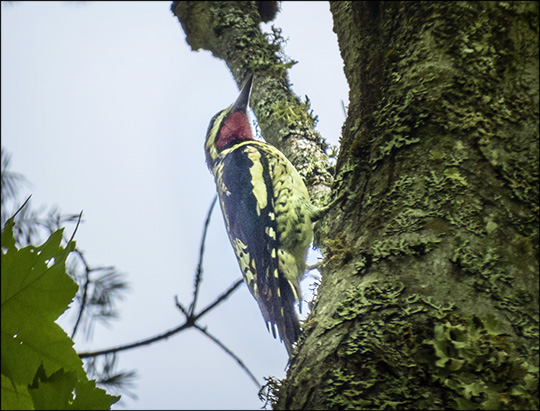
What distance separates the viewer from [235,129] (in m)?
3.08

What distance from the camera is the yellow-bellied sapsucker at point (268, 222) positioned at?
229 cm

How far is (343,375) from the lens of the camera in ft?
2.97

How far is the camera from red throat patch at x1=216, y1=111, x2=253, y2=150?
306cm

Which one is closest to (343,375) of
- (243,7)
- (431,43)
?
(431,43)

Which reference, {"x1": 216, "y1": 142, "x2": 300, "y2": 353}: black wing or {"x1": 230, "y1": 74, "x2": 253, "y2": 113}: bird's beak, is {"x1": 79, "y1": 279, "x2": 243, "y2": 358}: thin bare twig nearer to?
{"x1": 216, "y1": 142, "x2": 300, "y2": 353}: black wing

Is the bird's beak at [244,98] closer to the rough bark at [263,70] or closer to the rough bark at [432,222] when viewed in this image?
the rough bark at [263,70]

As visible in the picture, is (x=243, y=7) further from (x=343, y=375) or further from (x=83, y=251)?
(x=343, y=375)

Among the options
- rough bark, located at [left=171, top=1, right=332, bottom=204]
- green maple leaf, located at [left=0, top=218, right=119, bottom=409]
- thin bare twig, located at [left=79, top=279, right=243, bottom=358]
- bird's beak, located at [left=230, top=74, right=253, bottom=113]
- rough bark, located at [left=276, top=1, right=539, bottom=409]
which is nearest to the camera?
green maple leaf, located at [left=0, top=218, right=119, bottom=409]

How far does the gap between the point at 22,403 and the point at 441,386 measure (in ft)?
2.13

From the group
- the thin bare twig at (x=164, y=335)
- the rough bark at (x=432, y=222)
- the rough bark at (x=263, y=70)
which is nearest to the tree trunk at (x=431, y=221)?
the rough bark at (x=432, y=222)

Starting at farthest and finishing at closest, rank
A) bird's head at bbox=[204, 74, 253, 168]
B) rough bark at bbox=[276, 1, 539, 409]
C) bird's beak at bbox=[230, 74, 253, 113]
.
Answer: bird's head at bbox=[204, 74, 253, 168]
bird's beak at bbox=[230, 74, 253, 113]
rough bark at bbox=[276, 1, 539, 409]

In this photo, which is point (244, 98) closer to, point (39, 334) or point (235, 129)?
point (235, 129)

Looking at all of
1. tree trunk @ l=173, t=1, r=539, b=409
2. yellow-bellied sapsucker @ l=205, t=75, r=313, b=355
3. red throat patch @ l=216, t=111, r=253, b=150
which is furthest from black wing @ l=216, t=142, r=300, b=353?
tree trunk @ l=173, t=1, r=539, b=409

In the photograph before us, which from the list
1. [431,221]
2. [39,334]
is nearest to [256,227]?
[431,221]
